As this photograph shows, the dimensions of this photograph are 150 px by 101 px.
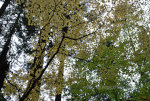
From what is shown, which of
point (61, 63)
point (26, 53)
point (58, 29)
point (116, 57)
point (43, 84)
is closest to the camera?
point (58, 29)

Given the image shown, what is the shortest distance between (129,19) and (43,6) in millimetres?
8783

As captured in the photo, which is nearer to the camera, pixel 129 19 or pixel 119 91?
pixel 119 91

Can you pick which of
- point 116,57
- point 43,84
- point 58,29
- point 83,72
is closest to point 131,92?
point 116,57

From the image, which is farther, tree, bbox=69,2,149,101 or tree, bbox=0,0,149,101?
tree, bbox=69,2,149,101

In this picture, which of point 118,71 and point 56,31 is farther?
point 118,71

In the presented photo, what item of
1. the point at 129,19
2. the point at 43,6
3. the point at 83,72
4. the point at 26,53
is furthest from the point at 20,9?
the point at 129,19

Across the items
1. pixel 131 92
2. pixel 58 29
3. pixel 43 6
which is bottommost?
pixel 131 92

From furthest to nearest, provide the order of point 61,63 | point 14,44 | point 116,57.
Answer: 1. point 116,57
2. point 14,44
3. point 61,63

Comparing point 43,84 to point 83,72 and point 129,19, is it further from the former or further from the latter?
point 129,19

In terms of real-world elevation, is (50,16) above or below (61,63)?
above

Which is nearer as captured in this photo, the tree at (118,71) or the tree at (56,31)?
the tree at (56,31)

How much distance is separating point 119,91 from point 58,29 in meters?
7.09

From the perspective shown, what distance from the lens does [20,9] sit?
8836mm

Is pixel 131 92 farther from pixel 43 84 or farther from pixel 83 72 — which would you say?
pixel 43 84
